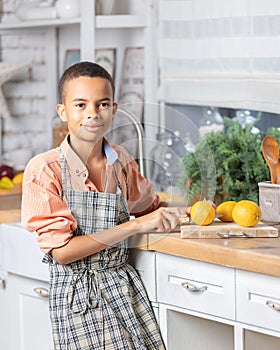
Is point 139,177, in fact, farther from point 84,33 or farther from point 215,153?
point 84,33

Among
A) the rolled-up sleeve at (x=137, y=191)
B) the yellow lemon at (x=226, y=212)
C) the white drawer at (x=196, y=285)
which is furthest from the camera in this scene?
the yellow lemon at (x=226, y=212)

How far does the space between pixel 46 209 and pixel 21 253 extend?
0.57 metres

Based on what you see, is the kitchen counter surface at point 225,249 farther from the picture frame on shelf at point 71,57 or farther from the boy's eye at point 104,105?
the picture frame on shelf at point 71,57

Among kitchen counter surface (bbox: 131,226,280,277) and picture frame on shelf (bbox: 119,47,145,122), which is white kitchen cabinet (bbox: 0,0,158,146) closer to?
picture frame on shelf (bbox: 119,47,145,122)

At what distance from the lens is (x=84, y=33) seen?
389 centimetres

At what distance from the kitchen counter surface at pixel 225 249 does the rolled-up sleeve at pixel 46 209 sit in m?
0.25

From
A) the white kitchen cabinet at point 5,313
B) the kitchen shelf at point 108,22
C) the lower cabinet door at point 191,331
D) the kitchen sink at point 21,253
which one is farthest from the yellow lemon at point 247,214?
the kitchen shelf at point 108,22

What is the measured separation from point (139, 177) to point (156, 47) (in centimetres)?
145

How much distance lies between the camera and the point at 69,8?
399 cm

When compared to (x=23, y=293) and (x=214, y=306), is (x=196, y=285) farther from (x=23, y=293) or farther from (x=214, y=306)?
(x=23, y=293)

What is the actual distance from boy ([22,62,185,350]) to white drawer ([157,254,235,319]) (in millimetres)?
111

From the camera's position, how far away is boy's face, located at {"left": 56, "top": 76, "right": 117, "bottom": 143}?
2531 mm

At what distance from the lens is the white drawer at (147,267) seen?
2645 millimetres

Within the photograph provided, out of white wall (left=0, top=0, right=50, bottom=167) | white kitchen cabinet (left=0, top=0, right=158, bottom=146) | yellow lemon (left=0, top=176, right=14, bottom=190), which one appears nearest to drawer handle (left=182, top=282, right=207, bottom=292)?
white kitchen cabinet (left=0, top=0, right=158, bottom=146)
